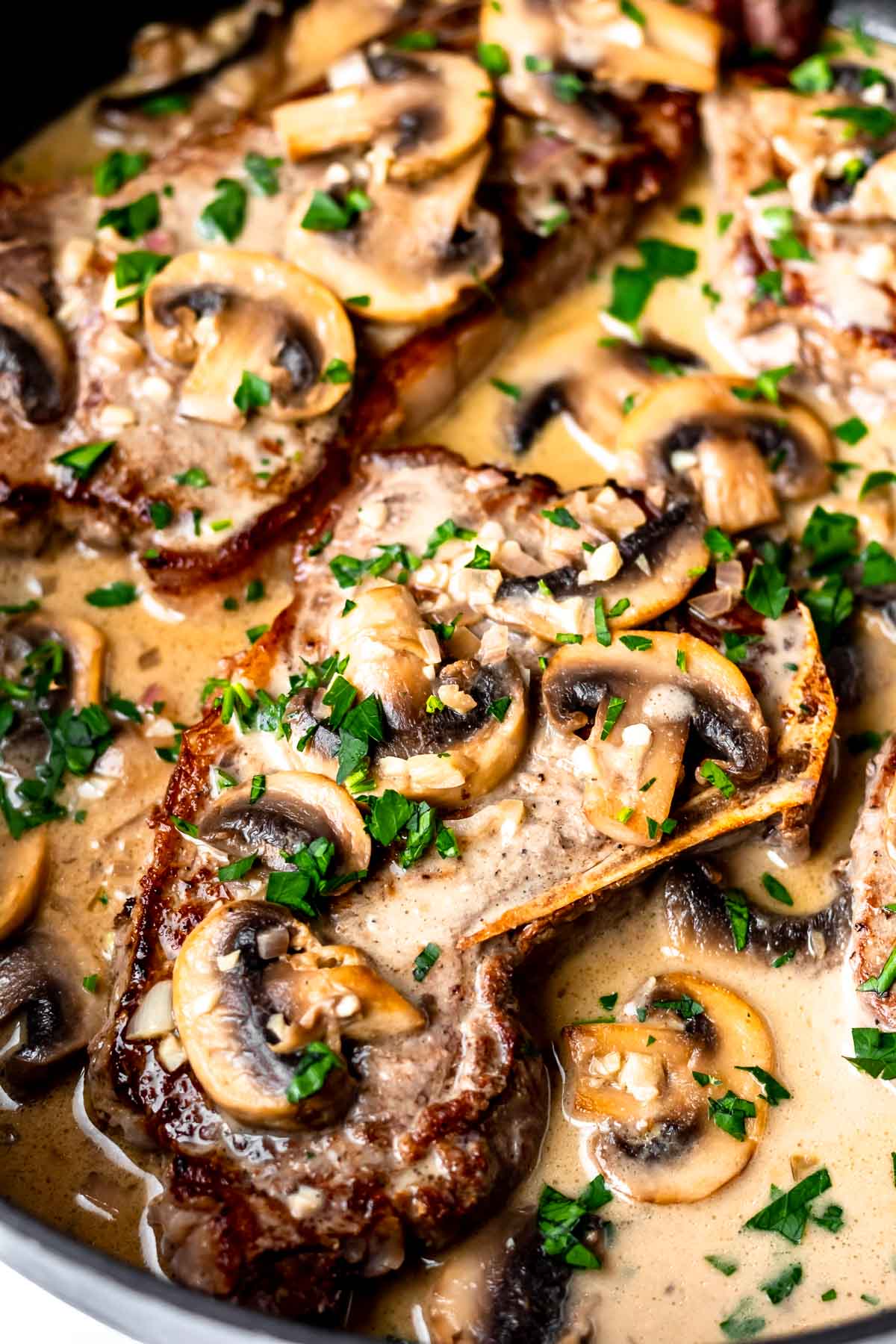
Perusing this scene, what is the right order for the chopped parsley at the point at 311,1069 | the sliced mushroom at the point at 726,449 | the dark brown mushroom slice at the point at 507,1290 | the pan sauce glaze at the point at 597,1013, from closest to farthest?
the chopped parsley at the point at 311,1069 → the dark brown mushroom slice at the point at 507,1290 → the pan sauce glaze at the point at 597,1013 → the sliced mushroom at the point at 726,449

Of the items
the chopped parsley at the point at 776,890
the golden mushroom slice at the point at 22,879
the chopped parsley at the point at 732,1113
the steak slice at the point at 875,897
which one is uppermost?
the golden mushroom slice at the point at 22,879

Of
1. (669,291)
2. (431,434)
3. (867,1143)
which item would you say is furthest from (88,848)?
(669,291)

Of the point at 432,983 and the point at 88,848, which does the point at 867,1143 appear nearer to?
the point at 432,983

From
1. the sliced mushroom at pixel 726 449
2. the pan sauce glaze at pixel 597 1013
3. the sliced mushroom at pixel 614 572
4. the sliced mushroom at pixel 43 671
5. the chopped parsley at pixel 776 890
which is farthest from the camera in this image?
the sliced mushroom at pixel 726 449

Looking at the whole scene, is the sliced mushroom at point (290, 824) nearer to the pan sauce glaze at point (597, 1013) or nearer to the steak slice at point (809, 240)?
the pan sauce glaze at point (597, 1013)

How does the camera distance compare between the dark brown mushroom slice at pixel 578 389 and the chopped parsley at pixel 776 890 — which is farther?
the dark brown mushroom slice at pixel 578 389

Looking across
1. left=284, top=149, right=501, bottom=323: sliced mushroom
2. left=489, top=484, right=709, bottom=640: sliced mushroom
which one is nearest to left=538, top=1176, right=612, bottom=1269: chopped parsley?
left=489, top=484, right=709, bottom=640: sliced mushroom

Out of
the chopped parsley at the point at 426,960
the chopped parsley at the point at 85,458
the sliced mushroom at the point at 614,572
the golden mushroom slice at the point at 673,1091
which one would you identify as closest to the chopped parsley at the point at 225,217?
the chopped parsley at the point at 85,458
